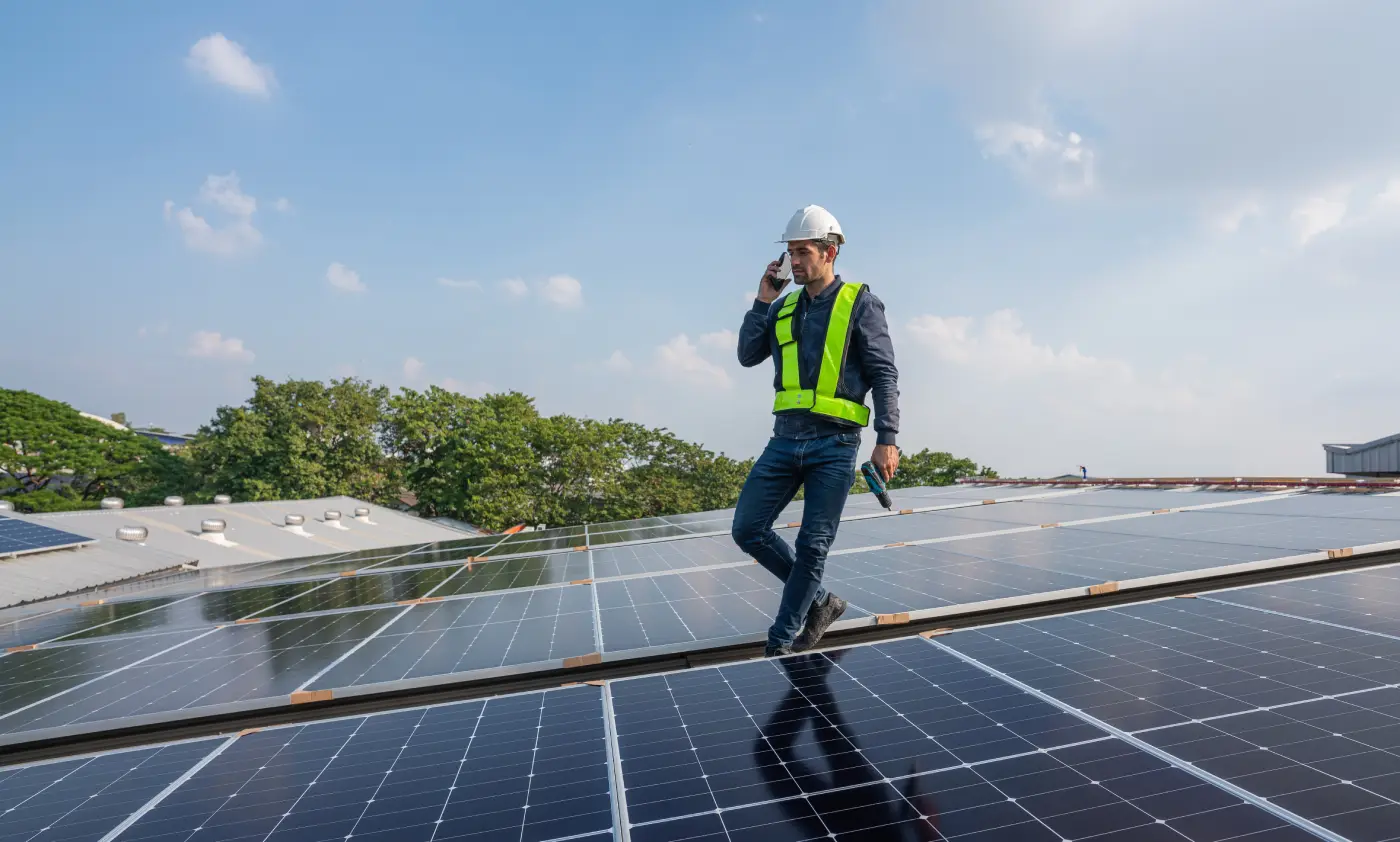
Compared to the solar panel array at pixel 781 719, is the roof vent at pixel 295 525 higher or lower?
higher

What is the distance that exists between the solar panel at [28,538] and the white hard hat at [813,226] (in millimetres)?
13389

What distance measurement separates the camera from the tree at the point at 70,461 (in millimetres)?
43156

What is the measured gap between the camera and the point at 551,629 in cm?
430

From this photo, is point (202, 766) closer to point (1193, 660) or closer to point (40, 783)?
point (40, 783)

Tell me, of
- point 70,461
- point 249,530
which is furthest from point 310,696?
point 70,461

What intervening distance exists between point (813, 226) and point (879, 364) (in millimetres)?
866

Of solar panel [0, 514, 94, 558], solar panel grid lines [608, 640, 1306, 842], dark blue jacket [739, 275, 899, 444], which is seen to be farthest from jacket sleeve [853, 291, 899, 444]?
solar panel [0, 514, 94, 558]

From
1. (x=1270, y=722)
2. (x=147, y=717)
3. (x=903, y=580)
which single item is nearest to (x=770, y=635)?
(x=903, y=580)

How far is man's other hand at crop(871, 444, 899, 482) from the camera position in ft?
12.2

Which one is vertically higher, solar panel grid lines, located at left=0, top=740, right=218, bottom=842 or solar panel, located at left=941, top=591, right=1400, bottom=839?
solar panel, located at left=941, top=591, right=1400, bottom=839

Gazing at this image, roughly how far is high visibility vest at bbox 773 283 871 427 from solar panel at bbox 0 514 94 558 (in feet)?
43.4

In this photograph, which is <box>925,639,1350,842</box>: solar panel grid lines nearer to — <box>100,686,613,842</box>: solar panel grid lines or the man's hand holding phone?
<box>100,686,613,842</box>: solar panel grid lines

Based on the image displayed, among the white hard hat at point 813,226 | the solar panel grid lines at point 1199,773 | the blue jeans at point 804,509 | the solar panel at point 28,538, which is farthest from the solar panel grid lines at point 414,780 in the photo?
the solar panel at point 28,538

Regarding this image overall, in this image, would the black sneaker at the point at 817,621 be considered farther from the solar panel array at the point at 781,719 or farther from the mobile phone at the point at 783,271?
the mobile phone at the point at 783,271
